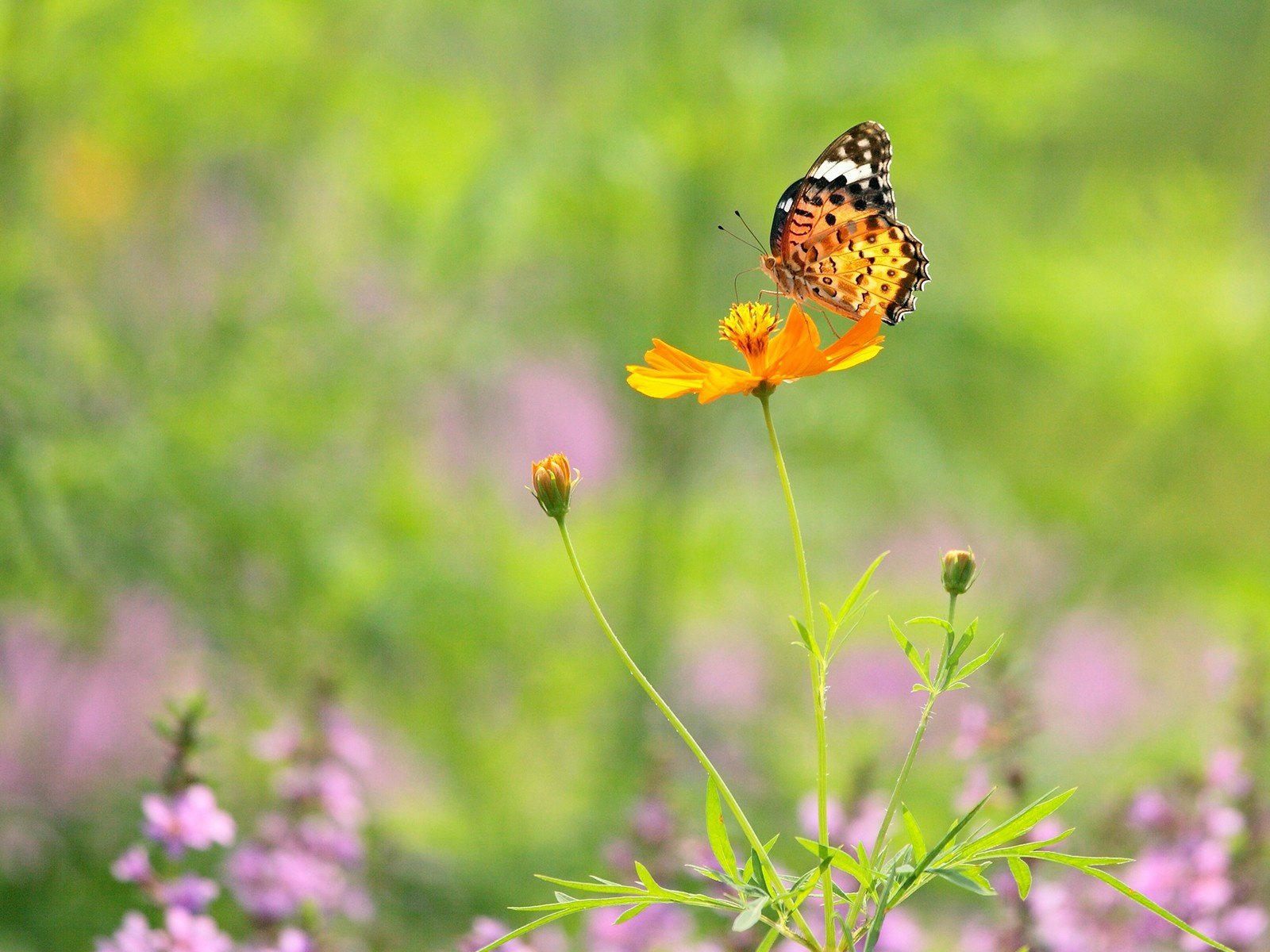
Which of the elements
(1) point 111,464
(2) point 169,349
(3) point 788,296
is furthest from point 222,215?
(3) point 788,296

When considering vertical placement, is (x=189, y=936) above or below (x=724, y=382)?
below

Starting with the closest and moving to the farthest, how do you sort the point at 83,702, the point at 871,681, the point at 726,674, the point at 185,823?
1. the point at 185,823
2. the point at 83,702
3. the point at 871,681
4. the point at 726,674

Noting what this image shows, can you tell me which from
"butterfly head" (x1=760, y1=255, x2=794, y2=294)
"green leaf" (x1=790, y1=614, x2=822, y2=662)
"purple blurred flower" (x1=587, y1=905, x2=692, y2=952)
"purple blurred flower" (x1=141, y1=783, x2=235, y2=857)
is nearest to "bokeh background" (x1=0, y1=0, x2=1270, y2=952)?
"purple blurred flower" (x1=587, y1=905, x2=692, y2=952)

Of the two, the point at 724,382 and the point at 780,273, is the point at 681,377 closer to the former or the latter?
the point at 724,382

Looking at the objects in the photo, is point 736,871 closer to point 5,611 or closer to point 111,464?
point 111,464

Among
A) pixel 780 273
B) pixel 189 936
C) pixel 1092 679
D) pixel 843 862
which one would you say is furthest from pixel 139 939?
pixel 1092 679

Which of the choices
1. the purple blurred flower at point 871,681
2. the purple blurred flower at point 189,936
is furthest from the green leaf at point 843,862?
the purple blurred flower at point 871,681
